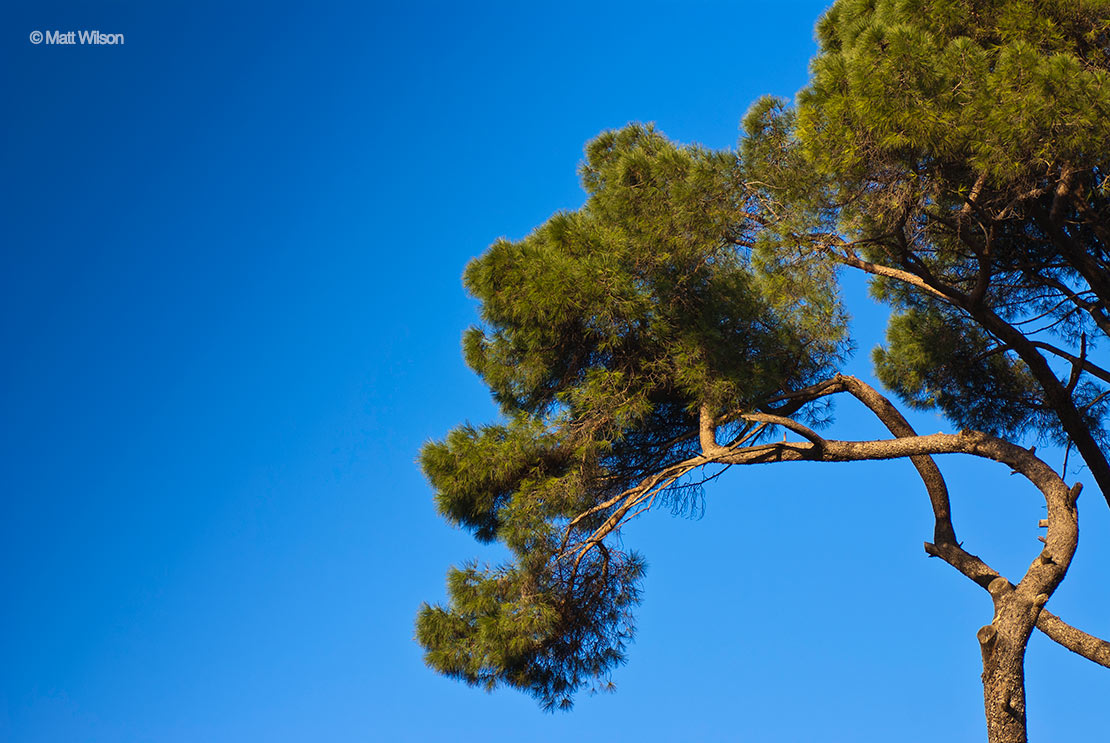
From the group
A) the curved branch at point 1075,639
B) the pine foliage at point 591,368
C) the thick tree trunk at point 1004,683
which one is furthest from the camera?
the pine foliage at point 591,368

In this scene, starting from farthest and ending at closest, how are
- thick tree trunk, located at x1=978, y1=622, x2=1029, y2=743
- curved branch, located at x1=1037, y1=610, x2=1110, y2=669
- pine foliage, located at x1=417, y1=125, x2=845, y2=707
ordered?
1. pine foliage, located at x1=417, y1=125, x2=845, y2=707
2. curved branch, located at x1=1037, y1=610, x2=1110, y2=669
3. thick tree trunk, located at x1=978, y1=622, x2=1029, y2=743

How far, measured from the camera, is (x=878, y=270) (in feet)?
22.8

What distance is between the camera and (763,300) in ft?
24.5

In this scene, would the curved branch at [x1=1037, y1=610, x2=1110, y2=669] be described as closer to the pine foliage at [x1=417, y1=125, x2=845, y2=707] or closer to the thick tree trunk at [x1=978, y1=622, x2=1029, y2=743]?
the thick tree trunk at [x1=978, y1=622, x2=1029, y2=743]

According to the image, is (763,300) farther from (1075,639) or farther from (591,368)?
(1075,639)

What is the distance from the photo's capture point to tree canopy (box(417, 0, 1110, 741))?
6172 millimetres

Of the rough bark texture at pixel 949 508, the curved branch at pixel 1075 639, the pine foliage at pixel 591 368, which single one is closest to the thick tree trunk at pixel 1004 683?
the rough bark texture at pixel 949 508

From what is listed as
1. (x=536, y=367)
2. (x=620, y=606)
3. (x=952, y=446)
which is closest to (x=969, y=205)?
(x=952, y=446)

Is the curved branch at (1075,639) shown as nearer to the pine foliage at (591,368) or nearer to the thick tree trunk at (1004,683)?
the thick tree trunk at (1004,683)

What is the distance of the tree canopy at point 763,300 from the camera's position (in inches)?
243

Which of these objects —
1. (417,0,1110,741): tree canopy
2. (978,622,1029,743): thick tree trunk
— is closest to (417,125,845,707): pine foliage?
(417,0,1110,741): tree canopy

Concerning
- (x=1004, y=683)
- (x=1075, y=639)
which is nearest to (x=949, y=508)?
(x=1075, y=639)

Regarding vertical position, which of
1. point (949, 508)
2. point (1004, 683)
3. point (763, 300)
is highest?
point (763, 300)

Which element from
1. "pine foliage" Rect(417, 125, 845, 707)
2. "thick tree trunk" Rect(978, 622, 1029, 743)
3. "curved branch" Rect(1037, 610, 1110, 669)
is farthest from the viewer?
"pine foliage" Rect(417, 125, 845, 707)
